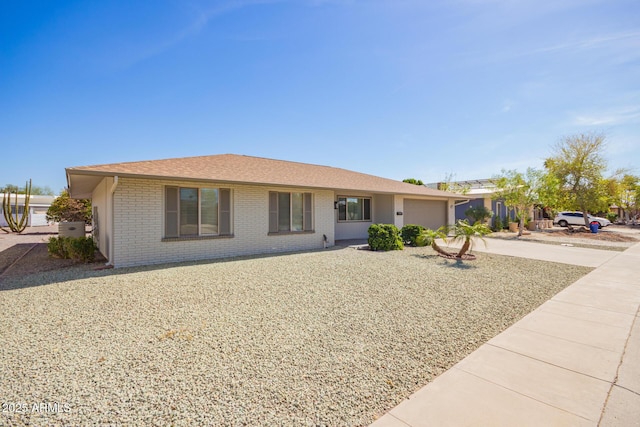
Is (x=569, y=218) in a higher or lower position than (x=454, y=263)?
higher

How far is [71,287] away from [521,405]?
8.34m

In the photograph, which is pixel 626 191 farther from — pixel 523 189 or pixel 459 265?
pixel 459 265

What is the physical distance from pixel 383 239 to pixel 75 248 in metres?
11.3

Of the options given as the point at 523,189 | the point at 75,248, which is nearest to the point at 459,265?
the point at 75,248

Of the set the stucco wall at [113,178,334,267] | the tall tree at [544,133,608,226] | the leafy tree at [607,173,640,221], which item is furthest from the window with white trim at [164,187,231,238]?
the leafy tree at [607,173,640,221]

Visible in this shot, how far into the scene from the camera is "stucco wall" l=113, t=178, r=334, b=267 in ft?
26.9

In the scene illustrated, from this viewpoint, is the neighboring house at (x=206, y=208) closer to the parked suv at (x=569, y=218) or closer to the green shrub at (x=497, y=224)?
the green shrub at (x=497, y=224)

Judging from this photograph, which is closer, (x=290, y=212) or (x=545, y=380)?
(x=545, y=380)

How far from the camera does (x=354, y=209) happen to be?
53.8ft

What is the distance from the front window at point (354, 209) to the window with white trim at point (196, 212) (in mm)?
7354

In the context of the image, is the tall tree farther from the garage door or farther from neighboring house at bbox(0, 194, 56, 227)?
neighboring house at bbox(0, 194, 56, 227)

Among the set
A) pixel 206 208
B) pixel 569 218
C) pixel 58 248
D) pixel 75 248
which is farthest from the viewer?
pixel 569 218

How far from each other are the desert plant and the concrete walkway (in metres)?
17.4

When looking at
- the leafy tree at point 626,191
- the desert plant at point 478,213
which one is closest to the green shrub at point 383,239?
the desert plant at point 478,213
